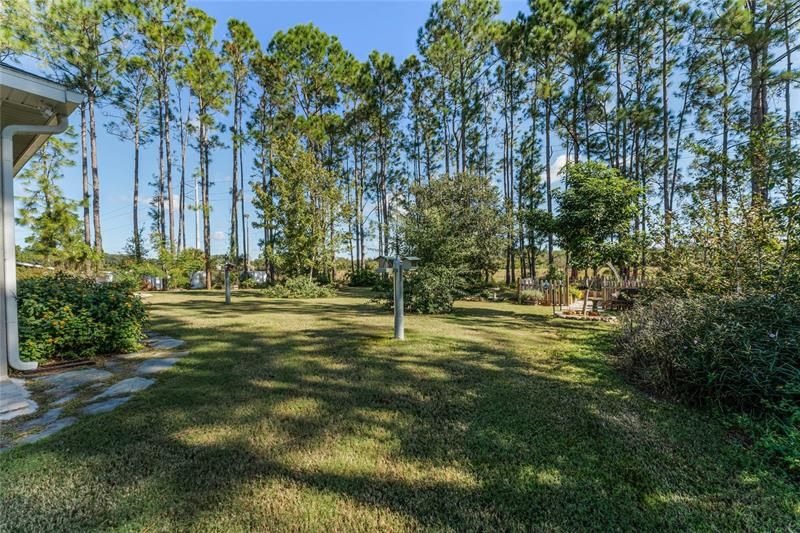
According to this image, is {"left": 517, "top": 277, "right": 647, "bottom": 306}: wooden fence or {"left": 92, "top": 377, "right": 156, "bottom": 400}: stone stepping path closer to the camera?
{"left": 92, "top": 377, "right": 156, "bottom": 400}: stone stepping path

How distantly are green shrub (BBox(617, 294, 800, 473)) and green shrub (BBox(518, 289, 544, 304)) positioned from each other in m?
9.23

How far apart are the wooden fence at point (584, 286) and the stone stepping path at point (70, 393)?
943 cm

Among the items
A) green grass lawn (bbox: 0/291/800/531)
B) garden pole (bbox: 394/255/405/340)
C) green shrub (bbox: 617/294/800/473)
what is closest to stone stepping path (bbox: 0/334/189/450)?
green grass lawn (bbox: 0/291/800/531)

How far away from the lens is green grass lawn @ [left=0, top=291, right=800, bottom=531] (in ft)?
5.45

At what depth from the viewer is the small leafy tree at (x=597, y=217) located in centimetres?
762

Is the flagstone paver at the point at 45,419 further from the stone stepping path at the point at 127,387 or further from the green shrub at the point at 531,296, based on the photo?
the green shrub at the point at 531,296

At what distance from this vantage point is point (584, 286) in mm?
10148

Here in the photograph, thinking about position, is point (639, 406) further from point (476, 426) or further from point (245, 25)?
point (245, 25)

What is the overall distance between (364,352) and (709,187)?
6.35 metres

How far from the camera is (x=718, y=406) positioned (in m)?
2.84

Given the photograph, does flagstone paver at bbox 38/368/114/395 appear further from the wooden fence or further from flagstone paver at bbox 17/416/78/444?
the wooden fence

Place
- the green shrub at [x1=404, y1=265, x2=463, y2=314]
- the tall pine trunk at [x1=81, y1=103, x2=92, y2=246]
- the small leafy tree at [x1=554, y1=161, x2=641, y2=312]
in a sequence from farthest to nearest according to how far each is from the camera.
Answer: the tall pine trunk at [x1=81, y1=103, x2=92, y2=246] < the green shrub at [x1=404, y1=265, x2=463, y2=314] < the small leafy tree at [x1=554, y1=161, x2=641, y2=312]

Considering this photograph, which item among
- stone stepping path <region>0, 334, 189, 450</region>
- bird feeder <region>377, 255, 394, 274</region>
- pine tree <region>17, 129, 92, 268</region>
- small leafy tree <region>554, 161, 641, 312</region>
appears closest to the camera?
stone stepping path <region>0, 334, 189, 450</region>

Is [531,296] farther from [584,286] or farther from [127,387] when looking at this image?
[127,387]
